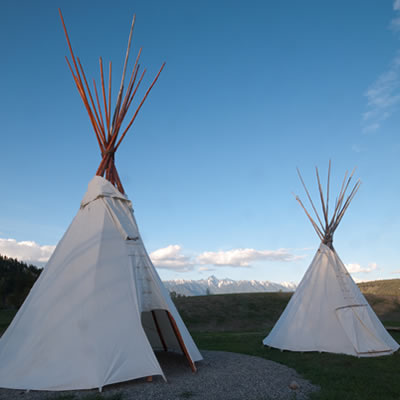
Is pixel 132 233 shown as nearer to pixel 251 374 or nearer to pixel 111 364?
pixel 111 364

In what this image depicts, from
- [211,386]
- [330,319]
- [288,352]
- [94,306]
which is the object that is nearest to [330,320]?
[330,319]

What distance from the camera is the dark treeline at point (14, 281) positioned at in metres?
20.7

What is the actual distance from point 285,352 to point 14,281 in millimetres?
21570

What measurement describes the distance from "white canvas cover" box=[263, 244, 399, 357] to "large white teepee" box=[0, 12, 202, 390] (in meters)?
3.52

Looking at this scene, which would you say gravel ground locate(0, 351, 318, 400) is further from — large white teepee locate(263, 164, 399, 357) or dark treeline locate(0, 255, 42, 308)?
dark treeline locate(0, 255, 42, 308)

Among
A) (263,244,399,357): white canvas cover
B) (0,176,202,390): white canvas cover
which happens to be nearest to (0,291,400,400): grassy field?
(263,244,399,357): white canvas cover

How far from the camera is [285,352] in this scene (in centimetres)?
881

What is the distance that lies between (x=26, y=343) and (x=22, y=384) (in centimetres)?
63

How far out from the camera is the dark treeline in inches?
814

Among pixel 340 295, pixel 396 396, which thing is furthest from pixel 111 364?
pixel 340 295

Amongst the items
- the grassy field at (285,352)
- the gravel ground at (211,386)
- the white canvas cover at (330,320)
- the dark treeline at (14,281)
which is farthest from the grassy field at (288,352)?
the dark treeline at (14,281)

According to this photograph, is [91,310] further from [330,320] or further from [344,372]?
[330,320]

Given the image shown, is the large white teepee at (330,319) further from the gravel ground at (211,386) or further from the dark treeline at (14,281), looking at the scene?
the dark treeline at (14,281)

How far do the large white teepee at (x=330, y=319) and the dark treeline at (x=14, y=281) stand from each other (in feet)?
53.6
